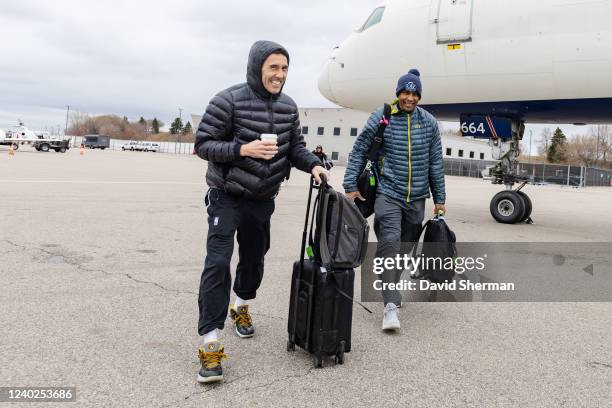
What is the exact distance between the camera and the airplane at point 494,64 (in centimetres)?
748

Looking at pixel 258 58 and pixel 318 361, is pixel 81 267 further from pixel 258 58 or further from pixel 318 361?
pixel 258 58

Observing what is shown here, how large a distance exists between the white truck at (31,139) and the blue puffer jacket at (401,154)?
3887cm

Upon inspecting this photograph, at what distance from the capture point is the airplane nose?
9.97 m

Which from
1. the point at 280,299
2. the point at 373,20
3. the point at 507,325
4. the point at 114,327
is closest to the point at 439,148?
the point at 507,325

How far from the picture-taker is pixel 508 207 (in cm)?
931

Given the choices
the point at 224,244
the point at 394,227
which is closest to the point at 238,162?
the point at 224,244

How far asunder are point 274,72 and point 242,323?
1625 millimetres

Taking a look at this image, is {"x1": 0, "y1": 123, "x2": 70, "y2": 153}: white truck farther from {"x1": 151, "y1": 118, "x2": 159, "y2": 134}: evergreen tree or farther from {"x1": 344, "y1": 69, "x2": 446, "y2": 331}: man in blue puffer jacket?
{"x1": 151, "y1": 118, "x2": 159, "y2": 134}: evergreen tree

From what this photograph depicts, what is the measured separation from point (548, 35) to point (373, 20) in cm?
319

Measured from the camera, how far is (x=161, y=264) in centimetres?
512

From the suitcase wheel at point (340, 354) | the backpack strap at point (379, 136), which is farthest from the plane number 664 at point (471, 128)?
the suitcase wheel at point (340, 354)

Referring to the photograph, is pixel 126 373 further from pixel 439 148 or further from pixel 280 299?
pixel 439 148

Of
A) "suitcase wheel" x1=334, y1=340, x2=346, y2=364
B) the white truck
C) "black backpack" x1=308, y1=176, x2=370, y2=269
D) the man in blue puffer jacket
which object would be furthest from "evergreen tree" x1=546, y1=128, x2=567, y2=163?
"suitcase wheel" x1=334, y1=340, x2=346, y2=364

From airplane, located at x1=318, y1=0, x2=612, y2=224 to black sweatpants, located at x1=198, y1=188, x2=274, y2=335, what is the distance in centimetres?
646
